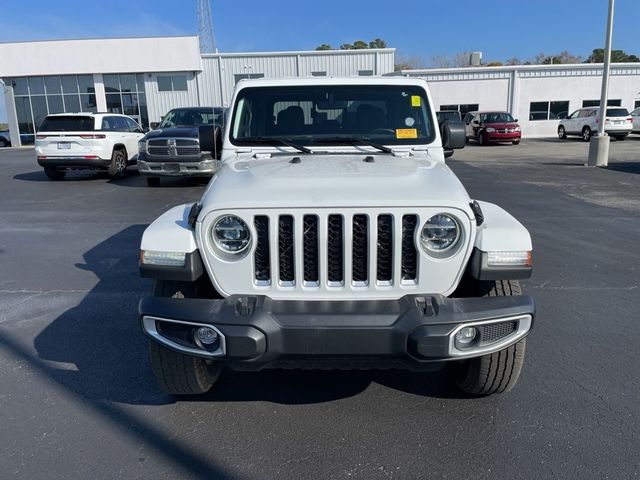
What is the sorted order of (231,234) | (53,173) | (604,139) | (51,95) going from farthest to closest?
(51,95) < (604,139) < (53,173) < (231,234)

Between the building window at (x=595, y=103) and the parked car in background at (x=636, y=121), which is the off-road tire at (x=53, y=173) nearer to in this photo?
the parked car in background at (x=636, y=121)

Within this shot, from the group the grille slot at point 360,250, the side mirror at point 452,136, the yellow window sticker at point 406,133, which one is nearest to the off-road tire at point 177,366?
the grille slot at point 360,250

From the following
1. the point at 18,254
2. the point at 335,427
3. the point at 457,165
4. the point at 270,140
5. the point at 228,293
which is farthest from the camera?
the point at 457,165

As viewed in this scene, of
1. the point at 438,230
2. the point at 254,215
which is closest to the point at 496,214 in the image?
the point at 438,230

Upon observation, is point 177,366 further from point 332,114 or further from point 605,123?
point 605,123

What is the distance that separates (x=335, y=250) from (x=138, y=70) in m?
32.3

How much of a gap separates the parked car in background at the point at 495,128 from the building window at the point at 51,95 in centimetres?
2265

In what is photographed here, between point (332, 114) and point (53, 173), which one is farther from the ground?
point (332, 114)

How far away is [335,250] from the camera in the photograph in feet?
8.86

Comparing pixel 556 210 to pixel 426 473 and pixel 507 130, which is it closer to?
pixel 426 473

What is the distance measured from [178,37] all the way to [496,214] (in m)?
31.6

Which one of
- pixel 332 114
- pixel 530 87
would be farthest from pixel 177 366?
pixel 530 87

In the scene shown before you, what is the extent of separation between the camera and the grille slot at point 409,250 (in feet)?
8.73

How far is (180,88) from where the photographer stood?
31922 millimetres
